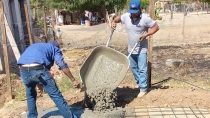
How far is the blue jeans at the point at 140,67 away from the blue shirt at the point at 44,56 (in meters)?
1.71

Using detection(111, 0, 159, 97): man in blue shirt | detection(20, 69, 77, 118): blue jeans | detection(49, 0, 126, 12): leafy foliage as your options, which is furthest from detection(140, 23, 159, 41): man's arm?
detection(49, 0, 126, 12): leafy foliage

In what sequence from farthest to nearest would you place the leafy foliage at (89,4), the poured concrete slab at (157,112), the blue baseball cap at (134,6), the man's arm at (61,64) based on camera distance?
1. the leafy foliage at (89,4)
2. the blue baseball cap at (134,6)
3. the poured concrete slab at (157,112)
4. the man's arm at (61,64)

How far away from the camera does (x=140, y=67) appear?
5.30 meters

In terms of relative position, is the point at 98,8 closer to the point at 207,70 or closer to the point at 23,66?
the point at 207,70

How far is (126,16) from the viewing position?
529 centimetres

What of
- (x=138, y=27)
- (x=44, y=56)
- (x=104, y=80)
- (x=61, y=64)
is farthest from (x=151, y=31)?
(x=44, y=56)

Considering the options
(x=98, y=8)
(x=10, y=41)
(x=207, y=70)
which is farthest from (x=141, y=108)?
(x=98, y=8)

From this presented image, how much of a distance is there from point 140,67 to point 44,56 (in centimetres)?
196

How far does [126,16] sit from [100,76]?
1.22 meters

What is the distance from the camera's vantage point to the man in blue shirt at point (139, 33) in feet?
16.3

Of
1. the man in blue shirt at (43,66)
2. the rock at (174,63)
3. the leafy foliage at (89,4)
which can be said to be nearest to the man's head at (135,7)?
the man in blue shirt at (43,66)

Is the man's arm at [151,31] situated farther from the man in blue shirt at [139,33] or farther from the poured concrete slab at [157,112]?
the poured concrete slab at [157,112]

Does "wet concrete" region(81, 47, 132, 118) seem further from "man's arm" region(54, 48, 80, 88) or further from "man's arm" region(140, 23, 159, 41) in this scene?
"man's arm" region(54, 48, 80, 88)

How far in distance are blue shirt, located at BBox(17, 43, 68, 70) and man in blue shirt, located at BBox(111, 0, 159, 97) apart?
1.60 m
